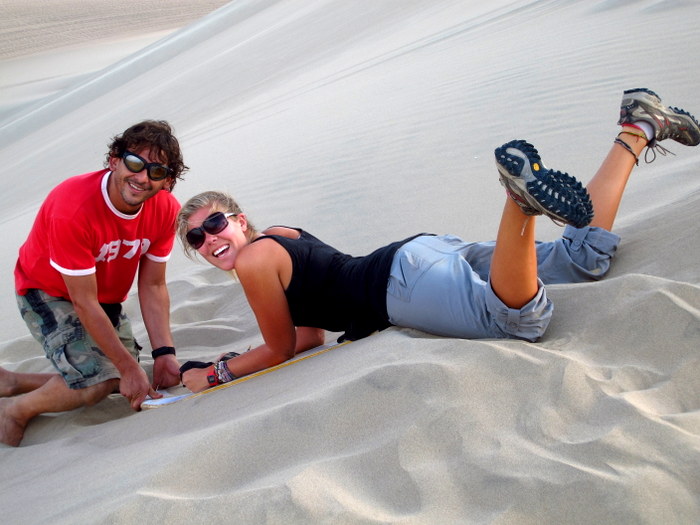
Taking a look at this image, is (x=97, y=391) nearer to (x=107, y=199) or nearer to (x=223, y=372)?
(x=223, y=372)

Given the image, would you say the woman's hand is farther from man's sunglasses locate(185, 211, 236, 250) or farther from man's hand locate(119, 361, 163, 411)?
man's sunglasses locate(185, 211, 236, 250)

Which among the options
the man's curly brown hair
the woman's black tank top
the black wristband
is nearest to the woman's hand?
the woman's black tank top

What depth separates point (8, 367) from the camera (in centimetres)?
435

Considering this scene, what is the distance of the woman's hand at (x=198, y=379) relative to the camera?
3260 millimetres

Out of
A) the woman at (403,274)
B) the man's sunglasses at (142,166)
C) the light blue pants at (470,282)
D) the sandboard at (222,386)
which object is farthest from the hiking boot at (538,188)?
the man's sunglasses at (142,166)

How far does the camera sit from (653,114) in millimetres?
3432

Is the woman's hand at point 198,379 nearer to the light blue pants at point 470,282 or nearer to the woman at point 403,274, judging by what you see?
the woman at point 403,274

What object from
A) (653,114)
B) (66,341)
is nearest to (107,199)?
(66,341)

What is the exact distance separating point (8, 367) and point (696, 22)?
295 inches

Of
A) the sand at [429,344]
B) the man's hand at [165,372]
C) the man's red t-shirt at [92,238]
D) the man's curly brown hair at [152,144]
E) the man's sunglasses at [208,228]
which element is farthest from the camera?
the man's hand at [165,372]

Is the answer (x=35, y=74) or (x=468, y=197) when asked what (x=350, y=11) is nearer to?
A: (x=468, y=197)

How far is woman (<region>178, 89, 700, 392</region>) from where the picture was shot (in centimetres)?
271

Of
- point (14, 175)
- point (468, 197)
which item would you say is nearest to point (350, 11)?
point (14, 175)

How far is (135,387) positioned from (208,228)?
859 mm
